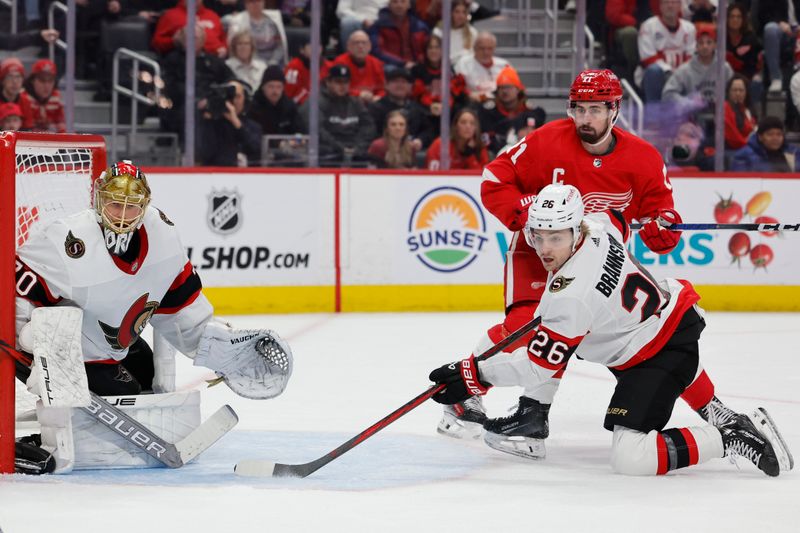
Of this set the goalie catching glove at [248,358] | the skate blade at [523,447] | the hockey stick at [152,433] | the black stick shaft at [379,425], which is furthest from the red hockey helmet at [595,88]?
the hockey stick at [152,433]

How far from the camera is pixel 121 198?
3.12m

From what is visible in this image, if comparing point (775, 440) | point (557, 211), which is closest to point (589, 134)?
point (557, 211)

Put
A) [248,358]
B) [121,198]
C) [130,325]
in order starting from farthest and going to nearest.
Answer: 1. [248,358]
2. [130,325]
3. [121,198]

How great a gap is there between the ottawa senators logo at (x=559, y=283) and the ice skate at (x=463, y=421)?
0.73 m

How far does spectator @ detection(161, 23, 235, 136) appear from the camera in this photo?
6914 millimetres

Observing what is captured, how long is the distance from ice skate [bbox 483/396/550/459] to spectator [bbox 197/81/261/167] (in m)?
3.72

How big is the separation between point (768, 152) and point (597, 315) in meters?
4.56

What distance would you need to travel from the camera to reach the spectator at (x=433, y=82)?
7.29m

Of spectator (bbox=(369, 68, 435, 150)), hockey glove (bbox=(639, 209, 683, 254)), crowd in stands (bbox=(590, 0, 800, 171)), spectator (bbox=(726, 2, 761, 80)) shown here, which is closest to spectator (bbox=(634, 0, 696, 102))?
crowd in stands (bbox=(590, 0, 800, 171))

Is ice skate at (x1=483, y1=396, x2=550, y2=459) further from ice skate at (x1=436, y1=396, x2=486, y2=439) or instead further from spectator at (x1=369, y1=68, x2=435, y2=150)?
spectator at (x1=369, y1=68, x2=435, y2=150)

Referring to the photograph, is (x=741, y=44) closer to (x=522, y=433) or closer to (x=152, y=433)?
(x=522, y=433)

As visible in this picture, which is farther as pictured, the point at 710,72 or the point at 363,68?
the point at 710,72

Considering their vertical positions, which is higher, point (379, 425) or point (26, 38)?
point (26, 38)

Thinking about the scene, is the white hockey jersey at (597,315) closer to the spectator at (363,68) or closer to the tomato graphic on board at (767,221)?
the spectator at (363,68)
